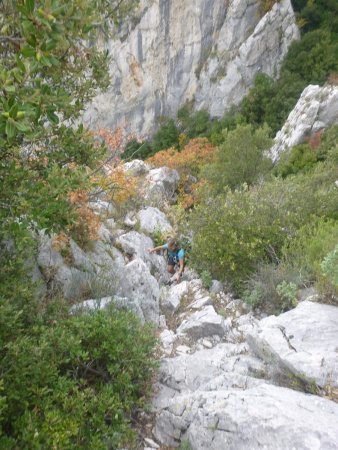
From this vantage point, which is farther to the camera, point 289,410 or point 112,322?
point 112,322

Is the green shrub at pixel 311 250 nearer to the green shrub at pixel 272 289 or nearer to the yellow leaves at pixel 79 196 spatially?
the green shrub at pixel 272 289

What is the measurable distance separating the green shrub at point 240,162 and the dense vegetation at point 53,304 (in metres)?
15.5

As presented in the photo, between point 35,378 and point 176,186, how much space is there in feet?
75.6

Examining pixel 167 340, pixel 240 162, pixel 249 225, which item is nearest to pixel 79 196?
pixel 167 340

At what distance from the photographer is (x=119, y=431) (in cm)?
377

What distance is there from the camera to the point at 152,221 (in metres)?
13.5

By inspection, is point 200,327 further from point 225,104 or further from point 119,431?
point 225,104

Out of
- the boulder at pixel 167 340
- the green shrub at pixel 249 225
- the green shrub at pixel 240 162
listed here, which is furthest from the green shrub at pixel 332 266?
the green shrub at pixel 240 162

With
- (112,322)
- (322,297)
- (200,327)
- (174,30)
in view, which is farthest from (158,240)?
(174,30)

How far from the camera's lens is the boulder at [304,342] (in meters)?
4.20

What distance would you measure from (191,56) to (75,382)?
135ft

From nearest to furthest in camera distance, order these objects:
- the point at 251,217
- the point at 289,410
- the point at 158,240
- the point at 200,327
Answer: the point at 289,410 < the point at 200,327 < the point at 251,217 < the point at 158,240

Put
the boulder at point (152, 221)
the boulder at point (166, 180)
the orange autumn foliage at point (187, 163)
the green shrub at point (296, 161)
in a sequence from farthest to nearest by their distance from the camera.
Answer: the orange autumn foliage at point (187, 163) < the boulder at point (166, 180) < the green shrub at point (296, 161) < the boulder at point (152, 221)

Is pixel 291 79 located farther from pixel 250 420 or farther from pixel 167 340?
pixel 250 420
